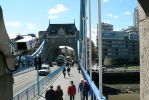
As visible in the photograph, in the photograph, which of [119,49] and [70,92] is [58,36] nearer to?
[119,49]

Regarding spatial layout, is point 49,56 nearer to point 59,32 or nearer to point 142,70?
point 59,32

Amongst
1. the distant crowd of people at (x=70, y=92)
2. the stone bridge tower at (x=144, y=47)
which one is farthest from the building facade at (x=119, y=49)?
the stone bridge tower at (x=144, y=47)

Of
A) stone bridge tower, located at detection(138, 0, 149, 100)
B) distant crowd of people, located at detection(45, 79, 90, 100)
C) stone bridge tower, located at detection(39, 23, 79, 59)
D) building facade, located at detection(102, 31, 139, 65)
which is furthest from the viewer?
stone bridge tower, located at detection(39, 23, 79, 59)

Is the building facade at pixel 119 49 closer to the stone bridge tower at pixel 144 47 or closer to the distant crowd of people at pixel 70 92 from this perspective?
the distant crowd of people at pixel 70 92

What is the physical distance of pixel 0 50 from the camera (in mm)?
4188

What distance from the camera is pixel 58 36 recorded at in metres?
148

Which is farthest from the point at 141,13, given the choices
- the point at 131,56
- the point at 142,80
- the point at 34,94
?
the point at 131,56

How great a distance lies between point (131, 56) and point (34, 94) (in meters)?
105

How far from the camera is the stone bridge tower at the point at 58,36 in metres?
137

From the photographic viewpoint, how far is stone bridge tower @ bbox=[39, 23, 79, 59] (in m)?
137

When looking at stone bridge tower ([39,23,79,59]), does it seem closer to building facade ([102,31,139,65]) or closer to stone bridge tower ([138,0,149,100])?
building facade ([102,31,139,65])

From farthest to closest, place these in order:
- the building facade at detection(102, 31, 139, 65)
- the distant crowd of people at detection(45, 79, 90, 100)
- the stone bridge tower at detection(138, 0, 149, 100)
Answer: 1. the building facade at detection(102, 31, 139, 65)
2. the distant crowd of people at detection(45, 79, 90, 100)
3. the stone bridge tower at detection(138, 0, 149, 100)

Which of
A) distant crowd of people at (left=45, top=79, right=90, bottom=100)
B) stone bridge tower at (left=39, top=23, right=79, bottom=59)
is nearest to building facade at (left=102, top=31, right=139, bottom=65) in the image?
stone bridge tower at (left=39, top=23, right=79, bottom=59)

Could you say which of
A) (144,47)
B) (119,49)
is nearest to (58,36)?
(119,49)
